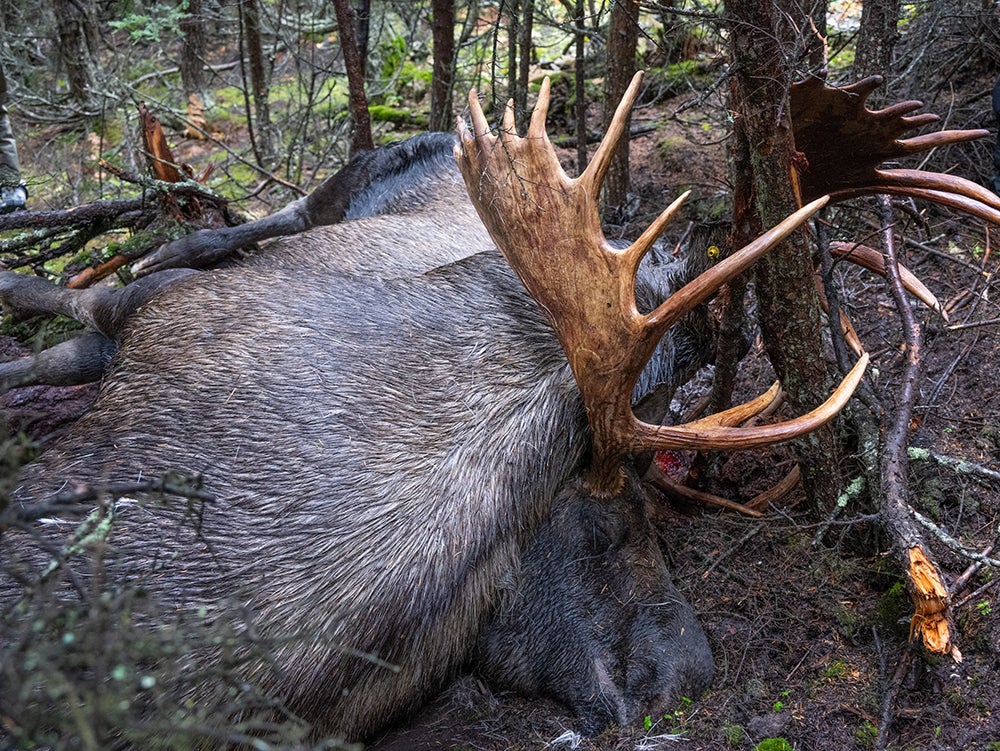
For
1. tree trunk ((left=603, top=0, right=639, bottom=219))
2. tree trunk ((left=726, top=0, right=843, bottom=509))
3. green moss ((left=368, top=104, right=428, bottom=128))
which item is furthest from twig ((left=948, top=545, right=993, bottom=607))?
green moss ((left=368, top=104, right=428, bottom=128))

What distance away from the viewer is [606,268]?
115 inches

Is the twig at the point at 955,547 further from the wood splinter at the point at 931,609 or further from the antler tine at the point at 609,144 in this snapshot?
the antler tine at the point at 609,144

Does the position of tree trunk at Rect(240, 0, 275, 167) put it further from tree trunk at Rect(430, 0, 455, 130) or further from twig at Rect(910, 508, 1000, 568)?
twig at Rect(910, 508, 1000, 568)

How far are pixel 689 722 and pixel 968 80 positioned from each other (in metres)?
5.55

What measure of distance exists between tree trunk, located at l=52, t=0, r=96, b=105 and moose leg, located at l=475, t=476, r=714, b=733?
798 centimetres

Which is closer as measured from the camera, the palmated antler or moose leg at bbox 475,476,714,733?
the palmated antler

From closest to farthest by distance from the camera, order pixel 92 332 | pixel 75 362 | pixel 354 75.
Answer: pixel 75 362 < pixel 92 332 < pixel 354 75

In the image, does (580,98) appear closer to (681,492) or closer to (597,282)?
(681,492)

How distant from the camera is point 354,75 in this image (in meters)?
5.72

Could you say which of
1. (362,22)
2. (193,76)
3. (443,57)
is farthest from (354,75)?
(193,76)

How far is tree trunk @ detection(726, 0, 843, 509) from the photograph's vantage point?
2.91 meters

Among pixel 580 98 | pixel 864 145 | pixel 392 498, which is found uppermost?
pixel 580 98

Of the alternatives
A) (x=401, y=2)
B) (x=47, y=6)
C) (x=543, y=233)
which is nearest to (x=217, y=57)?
(x=47, y=6)

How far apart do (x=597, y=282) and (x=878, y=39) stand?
3.30 m
